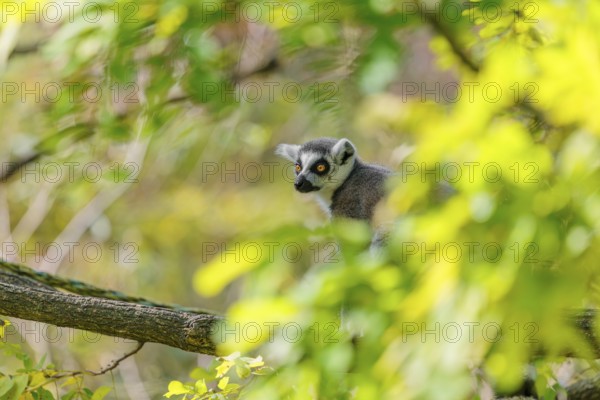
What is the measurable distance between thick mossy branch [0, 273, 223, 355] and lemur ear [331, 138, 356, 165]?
172cm

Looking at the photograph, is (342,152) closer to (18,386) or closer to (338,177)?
(338,177)

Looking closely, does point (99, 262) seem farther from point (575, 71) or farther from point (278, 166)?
point (575, 71)

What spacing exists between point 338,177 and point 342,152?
Result: 0.45ft

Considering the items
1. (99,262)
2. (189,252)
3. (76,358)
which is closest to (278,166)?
(189,252)

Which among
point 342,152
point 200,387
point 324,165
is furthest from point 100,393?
point 342,152

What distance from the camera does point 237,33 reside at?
592 centimetres

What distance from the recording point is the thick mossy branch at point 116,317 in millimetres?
2592

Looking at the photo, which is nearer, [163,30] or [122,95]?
[163,30]

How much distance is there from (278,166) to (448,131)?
335 inches

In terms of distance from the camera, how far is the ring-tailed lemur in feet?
13.2
